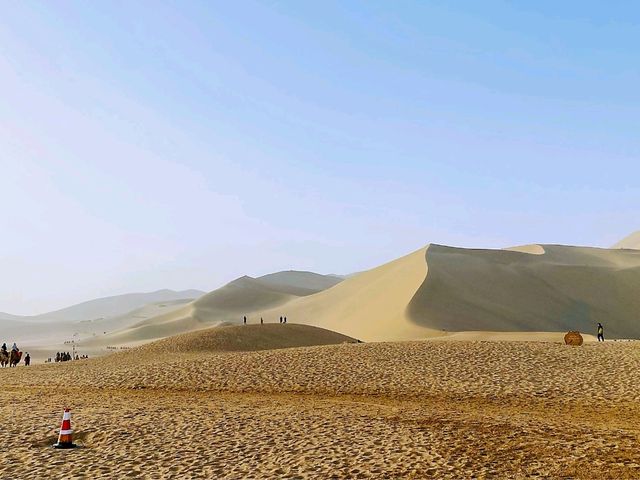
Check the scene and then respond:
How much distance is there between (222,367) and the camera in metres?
24.0

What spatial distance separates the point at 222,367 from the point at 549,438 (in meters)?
14.9

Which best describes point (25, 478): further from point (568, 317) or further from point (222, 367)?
point (568, 317)

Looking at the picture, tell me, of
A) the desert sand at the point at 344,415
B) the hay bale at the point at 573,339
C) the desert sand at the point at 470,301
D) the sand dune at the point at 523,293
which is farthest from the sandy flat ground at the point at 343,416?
the sand dune at the point at 523,293

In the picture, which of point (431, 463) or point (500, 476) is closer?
point (500, 476)

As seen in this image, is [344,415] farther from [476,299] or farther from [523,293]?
[523,293]

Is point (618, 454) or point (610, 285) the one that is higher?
point (610, 285)

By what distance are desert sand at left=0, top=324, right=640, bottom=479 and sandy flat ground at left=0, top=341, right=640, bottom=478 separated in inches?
1.7

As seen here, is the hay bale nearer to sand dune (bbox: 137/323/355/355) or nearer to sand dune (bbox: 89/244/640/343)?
sand dune (bbox: 137/323/355/355)

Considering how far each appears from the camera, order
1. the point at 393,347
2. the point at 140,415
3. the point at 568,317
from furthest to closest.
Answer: the point at 568,317, the point at 393,347, the point at 140,415

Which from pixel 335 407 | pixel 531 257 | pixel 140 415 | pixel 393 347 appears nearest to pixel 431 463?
pixel 335 407

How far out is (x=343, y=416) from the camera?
14352 millimetres

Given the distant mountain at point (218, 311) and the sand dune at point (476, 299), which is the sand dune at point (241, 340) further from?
the distant mountain at point (218, 311)

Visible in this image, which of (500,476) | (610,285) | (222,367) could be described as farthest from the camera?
(610,285)

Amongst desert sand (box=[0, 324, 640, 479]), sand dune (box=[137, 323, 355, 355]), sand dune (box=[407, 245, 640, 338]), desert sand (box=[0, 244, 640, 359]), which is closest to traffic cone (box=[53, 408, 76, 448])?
desert sand (box=[0, 324, 640, 479])
